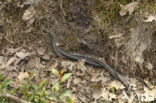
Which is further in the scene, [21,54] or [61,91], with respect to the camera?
[21,54]

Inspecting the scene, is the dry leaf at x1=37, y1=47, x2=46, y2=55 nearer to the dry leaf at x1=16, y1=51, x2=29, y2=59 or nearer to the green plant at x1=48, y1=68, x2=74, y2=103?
the dry leaf at x1=16, y1=51, x2=29, y2=59

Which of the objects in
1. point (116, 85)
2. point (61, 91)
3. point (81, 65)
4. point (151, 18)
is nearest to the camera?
point (61, 91)

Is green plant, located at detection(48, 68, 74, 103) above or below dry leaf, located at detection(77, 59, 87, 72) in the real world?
below

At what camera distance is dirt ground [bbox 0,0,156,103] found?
4281 millimetres

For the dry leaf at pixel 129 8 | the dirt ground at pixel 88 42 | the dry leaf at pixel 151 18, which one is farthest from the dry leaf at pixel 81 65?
the dry leaf at pixel 151 18

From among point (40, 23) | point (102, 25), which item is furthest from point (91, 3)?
point (40, 23)

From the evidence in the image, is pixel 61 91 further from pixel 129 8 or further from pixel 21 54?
pixel 129 8

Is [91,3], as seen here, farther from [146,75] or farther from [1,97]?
[1,97]

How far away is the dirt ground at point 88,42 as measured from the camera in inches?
169

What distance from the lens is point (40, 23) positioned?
15.6 ft

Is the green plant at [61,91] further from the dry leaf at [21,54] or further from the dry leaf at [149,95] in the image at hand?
the dry leaf at [149,95]

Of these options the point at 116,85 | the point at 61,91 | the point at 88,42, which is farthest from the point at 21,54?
the point at 116,85

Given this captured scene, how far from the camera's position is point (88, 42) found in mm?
4688

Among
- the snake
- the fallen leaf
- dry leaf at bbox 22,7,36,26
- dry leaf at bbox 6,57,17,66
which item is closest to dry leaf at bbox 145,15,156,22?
the snake
